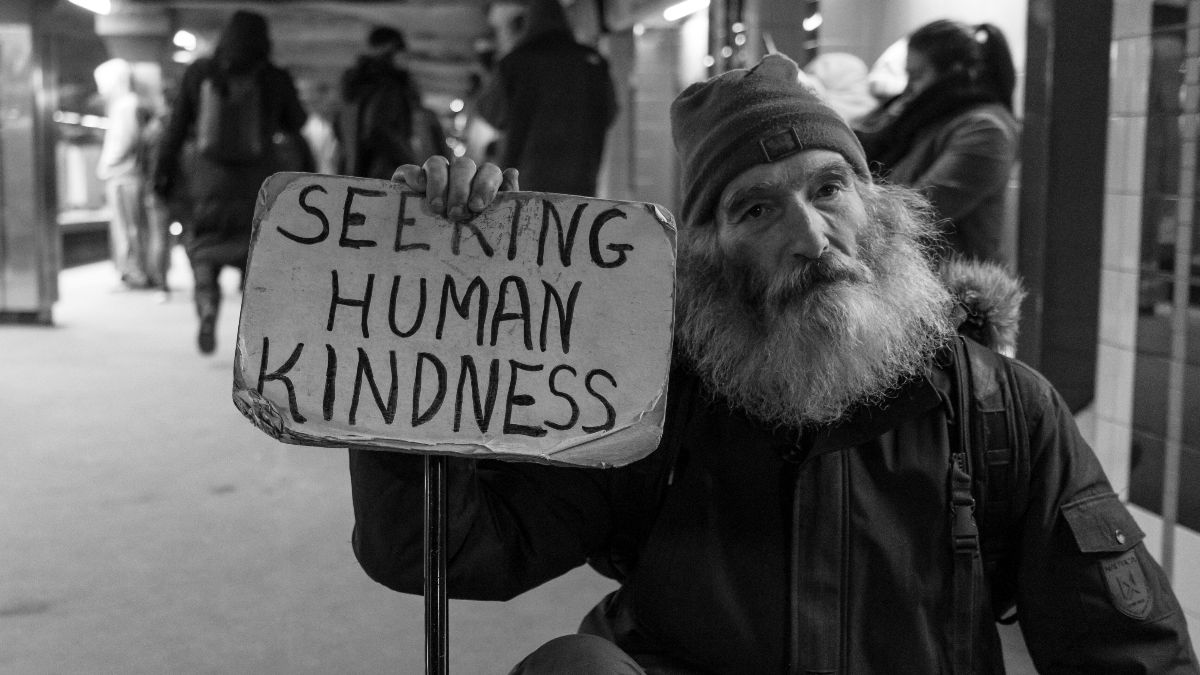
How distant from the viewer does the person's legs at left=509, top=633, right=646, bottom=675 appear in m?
1.41

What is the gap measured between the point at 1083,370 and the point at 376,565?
2637 mm

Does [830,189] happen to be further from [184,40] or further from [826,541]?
[184,40]

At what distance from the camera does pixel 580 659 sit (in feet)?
4.67

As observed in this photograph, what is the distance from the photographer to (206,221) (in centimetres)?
627

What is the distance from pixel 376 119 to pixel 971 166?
162 inches

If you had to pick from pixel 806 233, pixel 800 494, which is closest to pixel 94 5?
pixel 806 233

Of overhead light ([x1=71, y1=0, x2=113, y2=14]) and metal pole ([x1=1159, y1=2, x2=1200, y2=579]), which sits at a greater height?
overhead light ([x1=71, y1=0, x2=113, y2=14])

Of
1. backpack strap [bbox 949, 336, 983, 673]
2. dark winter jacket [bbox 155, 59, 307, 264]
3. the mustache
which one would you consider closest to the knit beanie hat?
the mustache

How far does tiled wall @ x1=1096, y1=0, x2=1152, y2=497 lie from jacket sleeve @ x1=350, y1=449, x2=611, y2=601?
1.71m

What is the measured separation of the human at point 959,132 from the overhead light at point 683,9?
5.77 meters

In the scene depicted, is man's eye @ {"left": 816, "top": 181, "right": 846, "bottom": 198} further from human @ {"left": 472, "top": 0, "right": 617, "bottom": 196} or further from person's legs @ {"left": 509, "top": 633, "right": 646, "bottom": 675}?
human @ {"left": 472, "top": 0, "right": 617, "bottom": 196}

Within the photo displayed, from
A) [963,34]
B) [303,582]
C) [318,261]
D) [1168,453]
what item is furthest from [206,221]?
[318,261]

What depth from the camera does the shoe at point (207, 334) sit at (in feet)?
21.5

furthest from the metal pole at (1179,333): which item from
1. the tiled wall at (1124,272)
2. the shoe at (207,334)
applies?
the shoe at (207,334)
